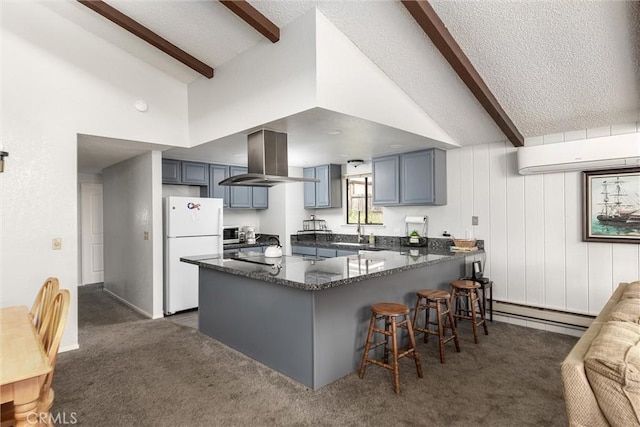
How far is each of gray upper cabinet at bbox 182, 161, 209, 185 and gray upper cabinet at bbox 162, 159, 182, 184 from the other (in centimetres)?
8

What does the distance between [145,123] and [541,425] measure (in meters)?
4.47

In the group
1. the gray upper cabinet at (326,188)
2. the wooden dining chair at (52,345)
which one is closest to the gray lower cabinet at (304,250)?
the gray upper cabinet at (326,188)

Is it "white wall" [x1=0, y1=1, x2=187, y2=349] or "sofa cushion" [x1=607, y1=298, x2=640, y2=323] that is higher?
"white wall" [x1=0, y1=1, x2=187, y2=349]

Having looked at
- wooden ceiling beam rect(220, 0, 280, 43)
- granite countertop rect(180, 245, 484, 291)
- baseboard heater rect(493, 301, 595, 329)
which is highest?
wooden ceiling beam rect(220, 0, 280, 43)

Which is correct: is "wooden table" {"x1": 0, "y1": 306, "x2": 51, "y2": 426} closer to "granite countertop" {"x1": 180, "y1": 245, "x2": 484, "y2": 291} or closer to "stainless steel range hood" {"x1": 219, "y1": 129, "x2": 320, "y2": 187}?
"granite countertop" {"x1": 180, "y1": 245, "x2": 484, "y2": 291}

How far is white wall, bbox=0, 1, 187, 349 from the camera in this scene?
3297 mm

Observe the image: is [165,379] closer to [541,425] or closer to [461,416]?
[461,416]

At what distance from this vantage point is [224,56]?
3664 millimetres

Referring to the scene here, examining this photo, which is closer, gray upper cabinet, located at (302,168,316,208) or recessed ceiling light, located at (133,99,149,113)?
recessed ceiling light, located at (133,99,149,113)

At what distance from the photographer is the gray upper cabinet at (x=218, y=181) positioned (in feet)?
18.8

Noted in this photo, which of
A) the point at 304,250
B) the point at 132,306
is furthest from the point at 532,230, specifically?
the point at 132,306

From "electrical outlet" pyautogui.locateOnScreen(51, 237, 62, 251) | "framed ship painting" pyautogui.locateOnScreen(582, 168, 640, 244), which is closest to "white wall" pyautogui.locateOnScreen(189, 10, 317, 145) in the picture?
"electrical outlet" pyautogui.locateOnScreen(51, 237, 62, 251)

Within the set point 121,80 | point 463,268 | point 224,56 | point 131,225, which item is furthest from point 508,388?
point 131,225

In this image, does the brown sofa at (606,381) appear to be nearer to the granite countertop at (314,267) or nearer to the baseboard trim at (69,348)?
the granite countertop at (314,267)
